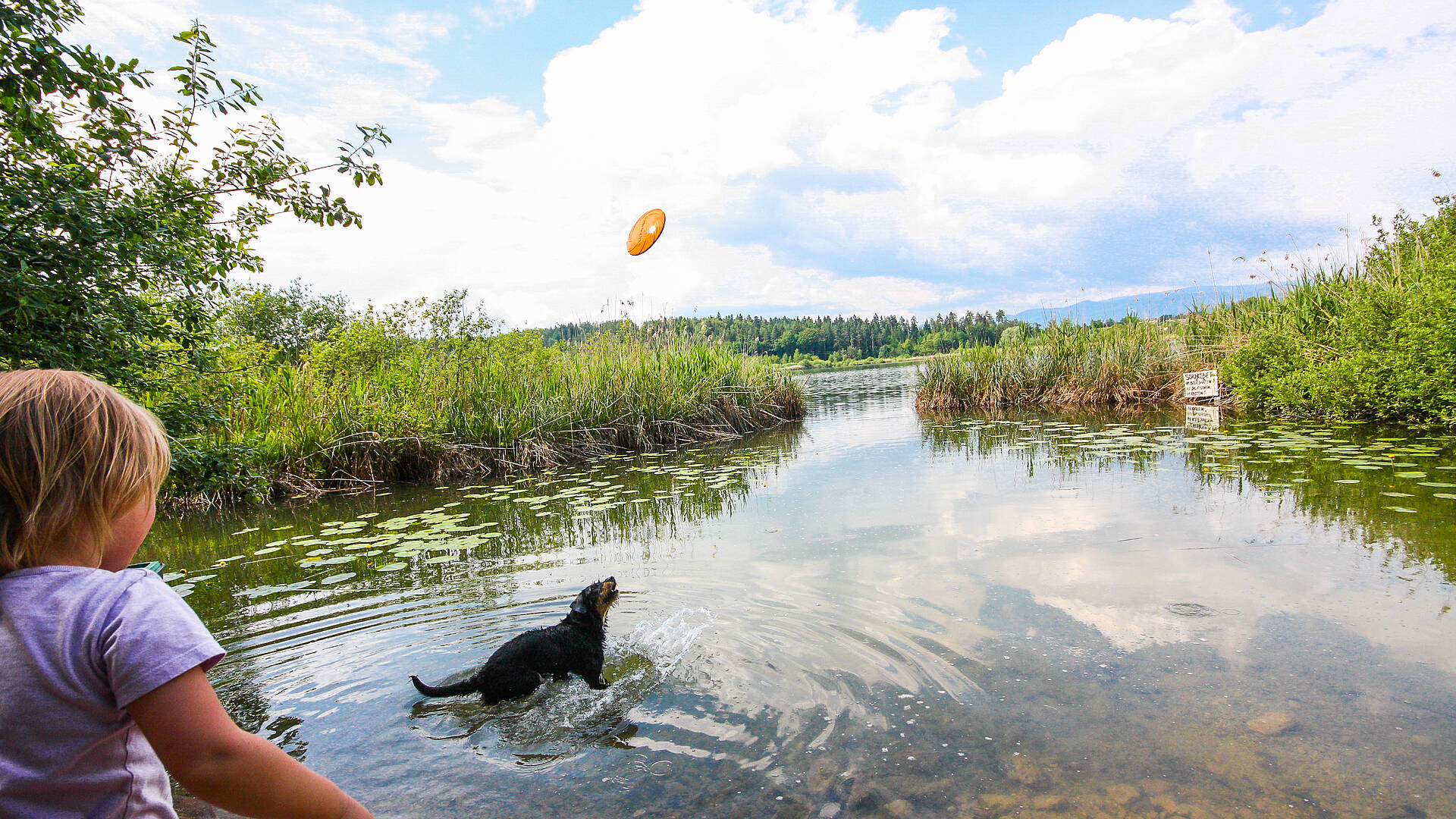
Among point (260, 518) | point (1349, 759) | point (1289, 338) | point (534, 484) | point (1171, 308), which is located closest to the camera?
point (1349, 759)

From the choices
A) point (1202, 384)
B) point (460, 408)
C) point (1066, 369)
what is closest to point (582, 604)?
point (460, 408)

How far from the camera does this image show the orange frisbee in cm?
1155

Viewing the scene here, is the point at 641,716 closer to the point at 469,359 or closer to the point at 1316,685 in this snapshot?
the point at 1316,685

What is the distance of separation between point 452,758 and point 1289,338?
13809mm

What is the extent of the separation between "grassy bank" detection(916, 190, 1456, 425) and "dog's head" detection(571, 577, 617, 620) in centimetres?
957

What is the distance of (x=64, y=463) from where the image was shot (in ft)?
3.67

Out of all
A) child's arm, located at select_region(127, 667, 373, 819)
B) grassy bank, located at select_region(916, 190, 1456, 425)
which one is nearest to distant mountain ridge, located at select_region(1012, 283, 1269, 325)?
grassy bank, located at select_region(916, 190, 1456, 425)

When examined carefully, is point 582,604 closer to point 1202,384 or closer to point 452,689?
point 452,689

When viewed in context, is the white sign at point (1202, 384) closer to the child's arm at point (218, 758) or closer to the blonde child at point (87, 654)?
the child's arm at point (218, 758)

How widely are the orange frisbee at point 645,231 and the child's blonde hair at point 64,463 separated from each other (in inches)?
416

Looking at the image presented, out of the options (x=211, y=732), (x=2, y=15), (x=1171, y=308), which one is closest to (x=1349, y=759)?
(x=211, y=732)

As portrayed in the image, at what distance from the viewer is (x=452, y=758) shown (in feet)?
9.96

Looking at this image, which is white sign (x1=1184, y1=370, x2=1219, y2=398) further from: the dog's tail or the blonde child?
the blonde child

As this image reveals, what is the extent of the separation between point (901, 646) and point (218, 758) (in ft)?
10.7
